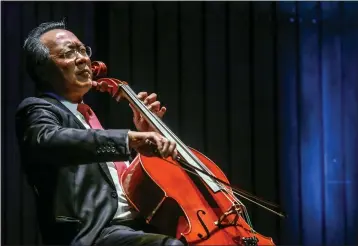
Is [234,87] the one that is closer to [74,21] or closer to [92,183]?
[74,21]

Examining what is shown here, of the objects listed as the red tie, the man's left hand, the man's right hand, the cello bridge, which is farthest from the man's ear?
the cello bridge

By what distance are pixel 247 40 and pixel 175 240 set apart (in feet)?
4.73

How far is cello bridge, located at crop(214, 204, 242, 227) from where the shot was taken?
174 centimetres

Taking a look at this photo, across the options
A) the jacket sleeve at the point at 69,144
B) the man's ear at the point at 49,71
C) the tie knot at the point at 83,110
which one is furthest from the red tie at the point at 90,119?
the jacket sleeve at the point at 69,144

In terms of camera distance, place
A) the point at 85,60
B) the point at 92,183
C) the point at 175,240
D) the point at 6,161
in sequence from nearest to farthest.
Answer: the point at 175,240
the point at 92,183
the point at 85,60
the point at 6,161

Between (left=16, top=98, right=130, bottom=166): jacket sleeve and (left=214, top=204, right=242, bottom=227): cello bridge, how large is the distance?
0.27m

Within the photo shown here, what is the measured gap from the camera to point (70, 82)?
1.94 m

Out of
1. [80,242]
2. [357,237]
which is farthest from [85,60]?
[357,237]

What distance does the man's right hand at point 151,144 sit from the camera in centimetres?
162

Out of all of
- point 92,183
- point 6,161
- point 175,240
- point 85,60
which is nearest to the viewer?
point 175,240

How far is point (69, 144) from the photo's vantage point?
5.58ft

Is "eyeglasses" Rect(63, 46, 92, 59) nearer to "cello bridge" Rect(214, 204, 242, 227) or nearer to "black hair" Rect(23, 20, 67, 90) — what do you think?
"black hair" Rect(23, 20, 67, 90)

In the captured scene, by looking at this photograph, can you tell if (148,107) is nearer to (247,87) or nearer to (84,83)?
(84,83)

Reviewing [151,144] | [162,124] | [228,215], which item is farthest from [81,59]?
[228,215]
